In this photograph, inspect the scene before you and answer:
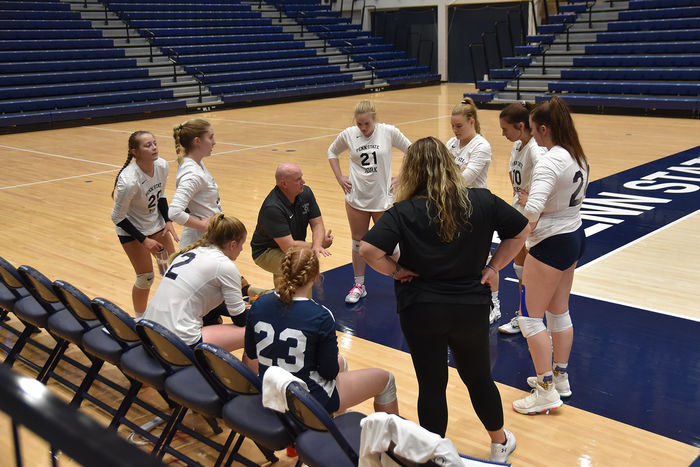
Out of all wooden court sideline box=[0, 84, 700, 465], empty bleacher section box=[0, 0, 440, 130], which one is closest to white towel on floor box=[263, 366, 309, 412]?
wooden court sideline box=[0, 84, 700, 465]

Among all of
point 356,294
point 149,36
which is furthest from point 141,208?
point 149,36

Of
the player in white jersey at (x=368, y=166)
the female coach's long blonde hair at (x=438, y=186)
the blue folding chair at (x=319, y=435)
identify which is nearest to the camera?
the blue folding chair at (x=319, y=435)

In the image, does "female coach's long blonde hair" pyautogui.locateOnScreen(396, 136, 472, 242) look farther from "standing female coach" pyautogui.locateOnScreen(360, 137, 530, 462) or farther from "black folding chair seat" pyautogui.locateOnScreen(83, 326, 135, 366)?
"black folding chair seat" pyautogui.locateOnScreen(83, 326, 135, 366)

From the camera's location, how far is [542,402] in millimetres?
3430

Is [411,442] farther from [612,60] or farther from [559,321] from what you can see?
[612,60]

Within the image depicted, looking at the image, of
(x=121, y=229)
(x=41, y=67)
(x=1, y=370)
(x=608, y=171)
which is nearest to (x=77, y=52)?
(x=41, y=67)

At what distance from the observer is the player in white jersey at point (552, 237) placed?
3.13m

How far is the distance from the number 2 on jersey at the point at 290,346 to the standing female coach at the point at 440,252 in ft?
1.31

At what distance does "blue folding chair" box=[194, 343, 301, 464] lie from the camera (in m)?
2.53

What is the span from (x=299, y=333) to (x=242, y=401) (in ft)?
1.30

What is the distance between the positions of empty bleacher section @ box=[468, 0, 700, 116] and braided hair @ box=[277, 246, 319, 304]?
13.3 m

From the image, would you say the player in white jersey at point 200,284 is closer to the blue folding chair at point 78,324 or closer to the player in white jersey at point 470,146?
the blue folding chair at point 78,324

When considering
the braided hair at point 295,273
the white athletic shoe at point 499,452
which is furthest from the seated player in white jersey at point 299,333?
the white athletic shoe at point 499,452

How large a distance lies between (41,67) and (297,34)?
9348mm
